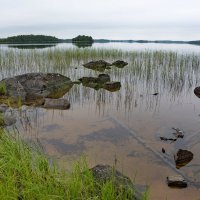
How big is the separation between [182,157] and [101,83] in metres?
8.45

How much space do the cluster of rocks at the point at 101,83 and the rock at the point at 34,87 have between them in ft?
2.51

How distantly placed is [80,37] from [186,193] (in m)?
71.5

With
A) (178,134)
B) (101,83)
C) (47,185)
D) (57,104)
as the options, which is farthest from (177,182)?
(101,83)

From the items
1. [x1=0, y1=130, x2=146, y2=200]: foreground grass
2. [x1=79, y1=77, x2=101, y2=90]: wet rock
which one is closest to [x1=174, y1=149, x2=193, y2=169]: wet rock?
[x1=0, y1=130, x2=146, y2=200]: foreground grass

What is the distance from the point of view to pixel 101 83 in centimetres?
1372

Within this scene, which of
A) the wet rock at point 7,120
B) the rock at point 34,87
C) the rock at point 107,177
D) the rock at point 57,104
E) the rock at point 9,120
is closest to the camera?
the rock at point 107,177

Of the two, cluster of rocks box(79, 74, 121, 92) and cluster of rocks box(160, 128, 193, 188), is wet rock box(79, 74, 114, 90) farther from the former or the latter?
cluster of rocks box(160, 128, 193, 188)

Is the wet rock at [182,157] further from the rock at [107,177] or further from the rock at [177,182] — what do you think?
the rock at [107,177]

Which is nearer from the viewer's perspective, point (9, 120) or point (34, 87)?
point (9, 120)

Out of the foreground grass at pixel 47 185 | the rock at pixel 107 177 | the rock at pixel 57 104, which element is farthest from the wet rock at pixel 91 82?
the foreground grass at pixel 47 185

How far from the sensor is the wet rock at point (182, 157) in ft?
18.2

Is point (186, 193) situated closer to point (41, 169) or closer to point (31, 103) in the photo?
point (41, 169)

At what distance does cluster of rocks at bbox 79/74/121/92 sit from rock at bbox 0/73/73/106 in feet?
2.51

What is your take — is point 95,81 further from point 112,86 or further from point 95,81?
point 112,86
